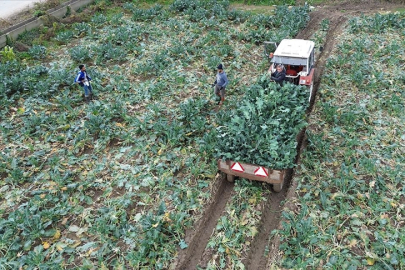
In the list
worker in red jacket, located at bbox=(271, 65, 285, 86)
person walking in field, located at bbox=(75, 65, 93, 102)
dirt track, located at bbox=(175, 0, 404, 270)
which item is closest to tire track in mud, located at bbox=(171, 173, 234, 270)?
dirt track, located at bbox=(175, 0, 404, 270)

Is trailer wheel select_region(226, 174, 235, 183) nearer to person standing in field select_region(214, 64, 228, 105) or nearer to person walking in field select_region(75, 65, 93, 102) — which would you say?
person standing in field select_region(214, 64, 228, 105)

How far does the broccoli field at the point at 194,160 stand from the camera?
6.75 metres

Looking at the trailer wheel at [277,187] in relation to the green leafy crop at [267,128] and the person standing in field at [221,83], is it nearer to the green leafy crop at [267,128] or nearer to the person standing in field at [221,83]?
the green leafy crop at [267,128]

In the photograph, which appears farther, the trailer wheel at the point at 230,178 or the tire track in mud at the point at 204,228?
the trailer wheel at the point at 230,178

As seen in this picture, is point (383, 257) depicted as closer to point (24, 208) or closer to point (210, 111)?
point (210, 111)

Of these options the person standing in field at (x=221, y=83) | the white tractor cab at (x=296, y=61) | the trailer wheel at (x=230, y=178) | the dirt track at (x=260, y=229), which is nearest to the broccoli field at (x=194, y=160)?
the dirt track at (x=260, y=229)

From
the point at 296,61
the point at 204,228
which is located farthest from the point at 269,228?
the point at 296,61

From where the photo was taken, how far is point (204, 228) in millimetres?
7293

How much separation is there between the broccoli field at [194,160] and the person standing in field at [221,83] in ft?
1.16

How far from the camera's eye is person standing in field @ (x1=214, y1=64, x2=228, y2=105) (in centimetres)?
1069

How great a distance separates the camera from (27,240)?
23.1ft

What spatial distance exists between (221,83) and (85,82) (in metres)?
4.87

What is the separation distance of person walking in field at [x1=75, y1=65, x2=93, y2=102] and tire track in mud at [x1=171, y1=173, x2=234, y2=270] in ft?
20.4

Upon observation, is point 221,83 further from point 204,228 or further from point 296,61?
point 204,228
